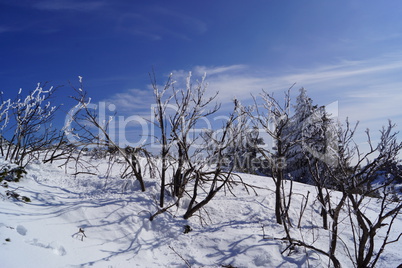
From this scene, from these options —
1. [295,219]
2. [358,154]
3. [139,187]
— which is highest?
[358,154]

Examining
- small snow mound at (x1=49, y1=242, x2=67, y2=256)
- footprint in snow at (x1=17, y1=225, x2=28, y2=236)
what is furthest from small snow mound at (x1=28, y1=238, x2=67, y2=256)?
footprint in snow at (x1=17, y1=225, x2=28, y2=236)

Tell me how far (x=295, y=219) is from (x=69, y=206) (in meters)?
5.54

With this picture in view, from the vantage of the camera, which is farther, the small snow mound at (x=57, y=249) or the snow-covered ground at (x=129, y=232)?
the snow-covered ground at (x=129, y=232)

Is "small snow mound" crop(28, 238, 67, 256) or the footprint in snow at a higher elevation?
the footprint in snow

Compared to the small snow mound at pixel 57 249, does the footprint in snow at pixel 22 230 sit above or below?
above

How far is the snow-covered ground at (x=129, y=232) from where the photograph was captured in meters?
3.63

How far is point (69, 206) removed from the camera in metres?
5.02

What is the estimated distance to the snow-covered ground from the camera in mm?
3631

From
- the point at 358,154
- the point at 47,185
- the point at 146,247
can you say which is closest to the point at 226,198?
the point at 146,247

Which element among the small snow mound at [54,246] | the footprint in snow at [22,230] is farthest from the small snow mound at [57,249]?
the footprint in snow at [22,230]

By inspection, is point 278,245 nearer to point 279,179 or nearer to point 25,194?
point 279,179

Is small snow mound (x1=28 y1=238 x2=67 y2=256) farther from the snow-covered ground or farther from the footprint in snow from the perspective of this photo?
the footprint in snow

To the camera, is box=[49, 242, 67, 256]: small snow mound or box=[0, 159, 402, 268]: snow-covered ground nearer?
box=[49, 242, 67, 256]: small snow mound

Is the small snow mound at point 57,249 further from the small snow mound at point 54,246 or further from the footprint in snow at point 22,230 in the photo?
the footprint in snow at point 22,230
